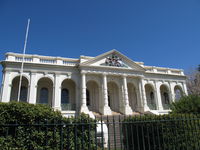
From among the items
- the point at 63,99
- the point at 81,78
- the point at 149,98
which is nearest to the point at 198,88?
the point at 149,98

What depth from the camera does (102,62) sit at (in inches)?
848

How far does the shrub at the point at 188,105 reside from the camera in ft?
35.6

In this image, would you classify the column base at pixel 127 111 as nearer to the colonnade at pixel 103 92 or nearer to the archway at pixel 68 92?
the colonnade at pixel 103 92

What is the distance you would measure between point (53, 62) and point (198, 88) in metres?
30.3

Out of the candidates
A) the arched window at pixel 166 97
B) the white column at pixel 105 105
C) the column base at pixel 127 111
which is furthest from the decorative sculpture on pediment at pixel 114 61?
the arched window at pixel 166 97

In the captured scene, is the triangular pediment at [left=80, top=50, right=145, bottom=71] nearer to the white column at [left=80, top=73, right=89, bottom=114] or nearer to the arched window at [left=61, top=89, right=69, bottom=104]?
the white column at [left=80, top=73, right=89, bottom=114]

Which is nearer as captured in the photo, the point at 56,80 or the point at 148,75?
the point at 56,80

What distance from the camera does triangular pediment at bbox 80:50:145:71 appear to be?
21.0 meters

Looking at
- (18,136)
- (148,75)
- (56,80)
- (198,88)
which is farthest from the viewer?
(198,88)

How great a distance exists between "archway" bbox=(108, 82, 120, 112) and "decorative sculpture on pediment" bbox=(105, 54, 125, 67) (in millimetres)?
3409

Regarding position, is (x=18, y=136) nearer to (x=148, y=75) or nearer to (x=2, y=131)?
(x=2, y=131)

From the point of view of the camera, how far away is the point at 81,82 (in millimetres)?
19859

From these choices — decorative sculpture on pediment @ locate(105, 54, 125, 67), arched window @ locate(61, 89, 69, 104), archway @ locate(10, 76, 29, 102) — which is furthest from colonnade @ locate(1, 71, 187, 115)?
decorative sculpture on pediment @ locate(105, 54, 125, 67)

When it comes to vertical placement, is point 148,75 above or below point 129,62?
below
